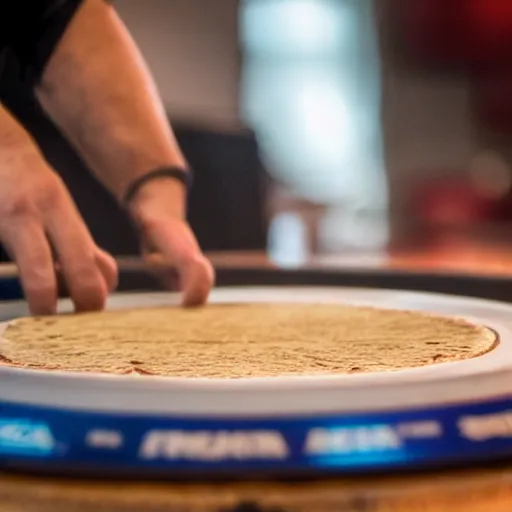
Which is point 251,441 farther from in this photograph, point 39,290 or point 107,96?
point 107,96

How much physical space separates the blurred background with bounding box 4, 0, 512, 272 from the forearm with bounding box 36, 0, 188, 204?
5.60 feet

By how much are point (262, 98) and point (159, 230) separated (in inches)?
118

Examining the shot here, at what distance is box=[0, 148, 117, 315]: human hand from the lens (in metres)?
0.57

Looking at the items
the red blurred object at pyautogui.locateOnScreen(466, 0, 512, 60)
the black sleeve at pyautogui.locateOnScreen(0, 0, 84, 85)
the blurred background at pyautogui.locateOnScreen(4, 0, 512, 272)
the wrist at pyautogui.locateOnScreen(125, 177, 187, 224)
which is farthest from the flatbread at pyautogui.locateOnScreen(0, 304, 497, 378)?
the red blurred object at pyautogui.locateOnScreen(466, 0, 512, 60)

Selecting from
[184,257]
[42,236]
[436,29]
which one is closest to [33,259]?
[42,236]

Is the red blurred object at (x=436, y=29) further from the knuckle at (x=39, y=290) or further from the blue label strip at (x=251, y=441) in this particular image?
the blue label strip at (x=251, y=441)

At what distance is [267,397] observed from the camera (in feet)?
0.99

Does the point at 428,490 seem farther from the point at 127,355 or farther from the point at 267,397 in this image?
the point at 127,355

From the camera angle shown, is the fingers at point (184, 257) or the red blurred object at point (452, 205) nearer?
the fingers at point (184, 257)

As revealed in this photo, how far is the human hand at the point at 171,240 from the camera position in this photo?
26.2 inches

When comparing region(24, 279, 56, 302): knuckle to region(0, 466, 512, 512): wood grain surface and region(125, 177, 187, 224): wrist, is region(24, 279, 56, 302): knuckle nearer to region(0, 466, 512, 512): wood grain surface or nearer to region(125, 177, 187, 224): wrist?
region(125, 177, 187, 224): wrist

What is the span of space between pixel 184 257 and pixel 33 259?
0.15m

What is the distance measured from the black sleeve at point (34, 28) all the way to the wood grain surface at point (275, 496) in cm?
59

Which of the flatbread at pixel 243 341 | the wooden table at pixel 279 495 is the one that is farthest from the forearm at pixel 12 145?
the wooden table at pixel 279 495
